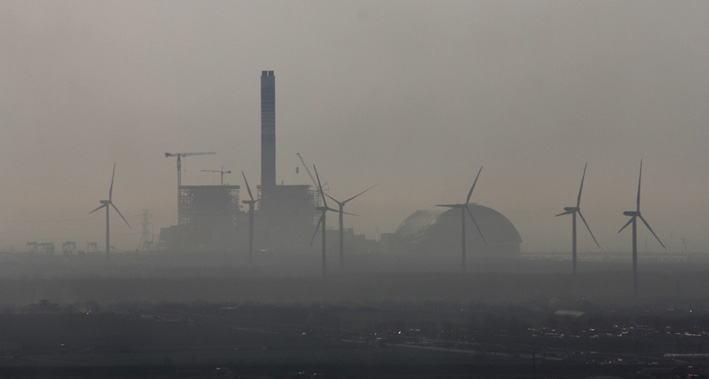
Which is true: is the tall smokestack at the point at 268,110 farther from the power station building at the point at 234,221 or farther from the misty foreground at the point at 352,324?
the misty foreground at the point at 352,324

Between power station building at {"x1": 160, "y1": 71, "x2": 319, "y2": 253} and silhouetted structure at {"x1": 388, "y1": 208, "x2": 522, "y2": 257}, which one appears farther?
silhouetted structure at {"x1": 388, "y1": 208, "x2": 522, "y2": 257}

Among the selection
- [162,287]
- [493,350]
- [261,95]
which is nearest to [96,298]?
[162,287]

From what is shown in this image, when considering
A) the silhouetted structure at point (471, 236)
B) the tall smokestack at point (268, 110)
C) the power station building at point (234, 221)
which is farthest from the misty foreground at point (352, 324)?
the silhouetted structure at point (471, 236)

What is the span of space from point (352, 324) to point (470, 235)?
4378 inches

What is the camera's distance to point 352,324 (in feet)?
271

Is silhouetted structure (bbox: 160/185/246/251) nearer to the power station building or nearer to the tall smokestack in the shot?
the power station building

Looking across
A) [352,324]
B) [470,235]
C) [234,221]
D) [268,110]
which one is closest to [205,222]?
[234,221]

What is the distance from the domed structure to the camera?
19162cm

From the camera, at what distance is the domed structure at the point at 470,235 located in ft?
629

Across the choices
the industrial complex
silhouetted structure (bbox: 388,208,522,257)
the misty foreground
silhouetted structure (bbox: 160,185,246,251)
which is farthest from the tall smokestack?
the misty foreground

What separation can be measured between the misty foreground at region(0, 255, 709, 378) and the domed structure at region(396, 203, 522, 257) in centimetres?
6473

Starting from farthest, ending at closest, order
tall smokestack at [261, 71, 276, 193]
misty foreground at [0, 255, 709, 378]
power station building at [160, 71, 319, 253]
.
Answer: power station building at [160, 71, 319, 253] → tall smokestack at [261, 71, 276, 193] → misty foreground at [0, 255, 709, 378]

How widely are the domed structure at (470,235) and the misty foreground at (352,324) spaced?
64.7 m

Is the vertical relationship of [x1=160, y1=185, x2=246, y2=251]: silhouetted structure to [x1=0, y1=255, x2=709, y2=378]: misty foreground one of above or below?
above
